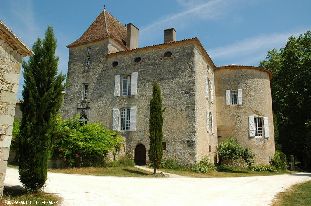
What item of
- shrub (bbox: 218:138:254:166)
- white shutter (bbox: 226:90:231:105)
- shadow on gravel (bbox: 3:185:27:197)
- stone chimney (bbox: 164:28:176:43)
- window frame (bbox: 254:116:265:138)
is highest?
stone chimney (bbox: 164:28:176:43)

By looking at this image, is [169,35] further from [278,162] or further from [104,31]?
[278,162]

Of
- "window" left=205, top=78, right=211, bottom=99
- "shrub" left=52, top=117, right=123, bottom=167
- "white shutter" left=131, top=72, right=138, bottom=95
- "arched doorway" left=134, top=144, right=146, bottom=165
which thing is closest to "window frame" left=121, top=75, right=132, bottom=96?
"white shutter" left=131, top=72, right=138, bottom=95

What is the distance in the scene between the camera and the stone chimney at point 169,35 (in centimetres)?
2311

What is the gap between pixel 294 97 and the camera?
1155 inches

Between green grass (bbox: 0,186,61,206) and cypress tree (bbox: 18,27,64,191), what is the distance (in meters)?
0.31

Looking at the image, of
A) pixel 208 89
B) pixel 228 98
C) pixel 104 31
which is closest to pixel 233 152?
pixel 228 98

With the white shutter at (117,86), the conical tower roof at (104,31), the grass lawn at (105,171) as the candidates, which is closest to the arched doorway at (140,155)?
the white shutter at (117,86)

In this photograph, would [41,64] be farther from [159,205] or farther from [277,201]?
[277,201]

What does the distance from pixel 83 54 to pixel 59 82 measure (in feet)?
52.1

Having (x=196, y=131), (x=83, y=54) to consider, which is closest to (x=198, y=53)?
(x=196, y=131)

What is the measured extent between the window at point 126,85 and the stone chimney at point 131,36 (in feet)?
10.2

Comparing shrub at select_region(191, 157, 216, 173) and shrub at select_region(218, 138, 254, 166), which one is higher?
shrub at select_region(218, 138, 254, 166)

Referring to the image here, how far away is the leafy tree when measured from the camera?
28344 mm

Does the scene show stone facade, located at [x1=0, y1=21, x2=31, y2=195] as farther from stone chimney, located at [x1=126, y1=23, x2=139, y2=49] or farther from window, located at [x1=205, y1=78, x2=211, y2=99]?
stone chimney, located at [x1=126, y1=23, x2=139, y2=49]
